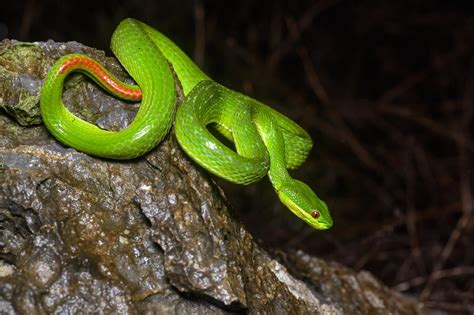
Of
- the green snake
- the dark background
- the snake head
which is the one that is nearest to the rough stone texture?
the green snake

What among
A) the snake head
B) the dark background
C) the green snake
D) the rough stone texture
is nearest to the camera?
the rough stone texture

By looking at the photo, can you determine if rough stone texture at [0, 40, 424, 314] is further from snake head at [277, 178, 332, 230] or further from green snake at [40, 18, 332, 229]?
snake head at [277, 178, 332, 230]

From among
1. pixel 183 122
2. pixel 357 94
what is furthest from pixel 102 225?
pixel 357 94

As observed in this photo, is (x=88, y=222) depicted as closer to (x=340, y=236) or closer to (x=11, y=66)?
(x=11, y=66)

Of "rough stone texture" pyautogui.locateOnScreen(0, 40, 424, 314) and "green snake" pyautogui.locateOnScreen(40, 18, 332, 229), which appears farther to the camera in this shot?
"green snake" pyautogui.locateOnScreen(40, 18, 332, 229)

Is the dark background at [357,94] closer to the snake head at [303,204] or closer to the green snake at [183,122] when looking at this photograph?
the snake head at [303,204]

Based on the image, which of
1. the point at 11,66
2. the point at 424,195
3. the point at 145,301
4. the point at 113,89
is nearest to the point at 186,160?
the point at 113,89

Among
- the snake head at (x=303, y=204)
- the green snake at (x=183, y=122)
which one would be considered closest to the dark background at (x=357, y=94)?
the snake head at (x=303, y=204)

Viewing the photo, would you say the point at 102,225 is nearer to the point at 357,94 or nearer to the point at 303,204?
the point at 303,204


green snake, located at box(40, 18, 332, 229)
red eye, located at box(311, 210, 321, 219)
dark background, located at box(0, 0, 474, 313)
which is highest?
green snake, located at box(40, 18, 332, 229)
